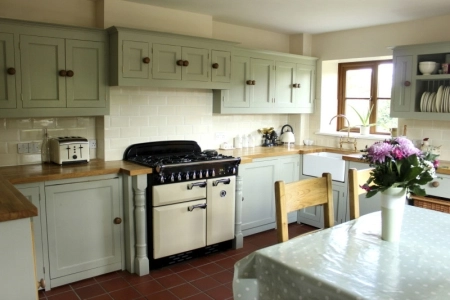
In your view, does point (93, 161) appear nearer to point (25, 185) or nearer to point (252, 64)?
point (25, 185)

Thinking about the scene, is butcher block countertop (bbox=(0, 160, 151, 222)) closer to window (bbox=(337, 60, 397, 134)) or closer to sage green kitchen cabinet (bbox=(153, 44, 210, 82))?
sage green kitchen cabinet (bbox=(153, 44, 210, 82))

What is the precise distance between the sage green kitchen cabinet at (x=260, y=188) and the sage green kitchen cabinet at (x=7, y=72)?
2.10 metres

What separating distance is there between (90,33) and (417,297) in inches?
117

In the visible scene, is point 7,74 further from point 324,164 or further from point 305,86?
point 305,86

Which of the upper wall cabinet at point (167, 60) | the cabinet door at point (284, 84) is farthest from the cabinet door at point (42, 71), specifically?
the cabinet door at point (284, 84)

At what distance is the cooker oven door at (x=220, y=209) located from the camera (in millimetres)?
3639

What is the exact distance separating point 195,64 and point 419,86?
87.6 inches

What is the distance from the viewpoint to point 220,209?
12.2 feet

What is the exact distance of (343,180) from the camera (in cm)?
422

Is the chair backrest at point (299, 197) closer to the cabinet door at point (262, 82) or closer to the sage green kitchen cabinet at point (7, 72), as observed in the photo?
the sage green kitchen cabinet at point (7, 72)

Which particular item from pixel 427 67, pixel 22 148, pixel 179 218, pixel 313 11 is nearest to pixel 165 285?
pixel 179 218

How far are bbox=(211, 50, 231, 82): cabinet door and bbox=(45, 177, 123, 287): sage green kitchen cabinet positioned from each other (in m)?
1.42

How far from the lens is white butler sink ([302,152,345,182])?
14.0 ft

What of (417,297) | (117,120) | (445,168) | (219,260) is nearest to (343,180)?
(445,168)
